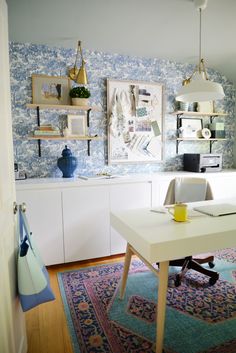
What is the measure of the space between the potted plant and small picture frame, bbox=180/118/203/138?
56.9 inches

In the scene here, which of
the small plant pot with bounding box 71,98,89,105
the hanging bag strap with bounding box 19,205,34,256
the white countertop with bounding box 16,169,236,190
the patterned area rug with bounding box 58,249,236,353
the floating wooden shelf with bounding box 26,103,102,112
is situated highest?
the small plant pot with bounding box 71,98,89,105

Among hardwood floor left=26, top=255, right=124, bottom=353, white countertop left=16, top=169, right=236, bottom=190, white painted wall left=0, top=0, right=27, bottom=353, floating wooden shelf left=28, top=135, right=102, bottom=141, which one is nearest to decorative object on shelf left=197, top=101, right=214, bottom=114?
white countertop left=16, top=169, right=236, bottom=190

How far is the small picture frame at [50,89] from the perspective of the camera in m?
2.68

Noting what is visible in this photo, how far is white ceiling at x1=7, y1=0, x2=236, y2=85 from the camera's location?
1986 mm

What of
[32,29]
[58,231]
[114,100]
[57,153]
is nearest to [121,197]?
[58,231]

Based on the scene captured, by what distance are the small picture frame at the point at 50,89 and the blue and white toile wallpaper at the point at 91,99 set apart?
0.21ft

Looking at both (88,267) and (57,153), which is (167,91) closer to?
(57,153)

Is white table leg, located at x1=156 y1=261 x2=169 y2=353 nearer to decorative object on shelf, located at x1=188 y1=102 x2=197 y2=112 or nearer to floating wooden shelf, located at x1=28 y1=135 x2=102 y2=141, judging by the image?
floating wooden shelf, located at x1=28 y1=135 x2=102 y2=141

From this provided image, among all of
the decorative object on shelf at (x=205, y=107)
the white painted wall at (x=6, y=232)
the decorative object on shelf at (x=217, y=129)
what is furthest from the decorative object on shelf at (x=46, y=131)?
the decorative object on shelf at (x=217, y=129)

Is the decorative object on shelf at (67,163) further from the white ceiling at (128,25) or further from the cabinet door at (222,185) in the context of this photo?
the cabinet door at (222,185)

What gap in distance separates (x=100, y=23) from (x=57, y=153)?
143cm

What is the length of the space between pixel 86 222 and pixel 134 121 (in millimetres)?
1462

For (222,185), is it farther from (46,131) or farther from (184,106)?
(46,131)

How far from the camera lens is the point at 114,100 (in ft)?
9.82
